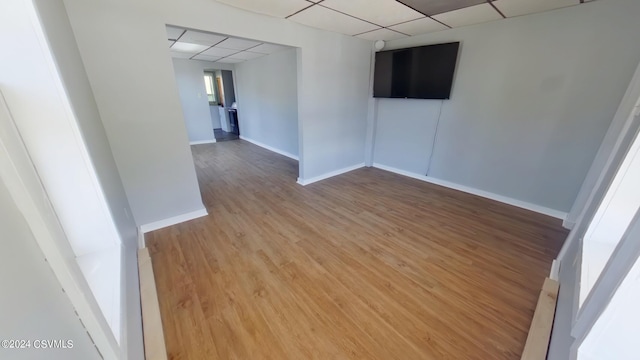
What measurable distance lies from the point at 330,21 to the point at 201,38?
7.11 ft

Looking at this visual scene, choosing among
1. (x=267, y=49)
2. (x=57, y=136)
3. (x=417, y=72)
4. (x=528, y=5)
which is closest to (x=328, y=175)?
(x=417, y=72)

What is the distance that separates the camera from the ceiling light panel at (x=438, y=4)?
2289mm

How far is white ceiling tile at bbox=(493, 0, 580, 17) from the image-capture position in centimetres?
228

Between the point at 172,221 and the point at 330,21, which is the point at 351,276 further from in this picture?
the point at 330,21

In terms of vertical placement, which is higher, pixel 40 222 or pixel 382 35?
pixel 382 35

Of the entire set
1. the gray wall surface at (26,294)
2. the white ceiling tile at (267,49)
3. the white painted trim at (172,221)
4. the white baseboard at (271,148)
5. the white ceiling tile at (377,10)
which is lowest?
the white painted trim at (172,221)

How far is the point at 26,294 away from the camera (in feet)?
1.60

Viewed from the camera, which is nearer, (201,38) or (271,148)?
(201,38)

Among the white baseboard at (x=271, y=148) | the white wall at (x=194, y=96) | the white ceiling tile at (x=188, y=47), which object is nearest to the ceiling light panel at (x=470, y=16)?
the white baseboard at (x=271, y=148)

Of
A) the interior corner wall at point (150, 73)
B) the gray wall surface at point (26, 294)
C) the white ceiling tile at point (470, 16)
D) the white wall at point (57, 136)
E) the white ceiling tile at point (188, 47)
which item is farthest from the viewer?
the white ceiling tile at point (188, 47)

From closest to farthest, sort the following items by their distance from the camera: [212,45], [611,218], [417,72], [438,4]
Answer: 1. [611,218]
2. [438,4]
3. [417,72]
4. [212,45]

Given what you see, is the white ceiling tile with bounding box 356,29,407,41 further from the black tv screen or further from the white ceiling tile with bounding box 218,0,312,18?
the white ceiling tile with bounding box 218,0,312,18

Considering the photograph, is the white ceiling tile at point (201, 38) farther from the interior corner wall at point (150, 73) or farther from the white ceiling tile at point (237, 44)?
the interior corner wall at point (150, 73)

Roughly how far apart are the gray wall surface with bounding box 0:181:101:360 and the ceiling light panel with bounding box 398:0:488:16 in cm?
304
